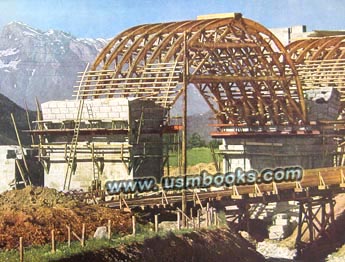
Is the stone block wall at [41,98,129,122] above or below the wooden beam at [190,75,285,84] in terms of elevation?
below

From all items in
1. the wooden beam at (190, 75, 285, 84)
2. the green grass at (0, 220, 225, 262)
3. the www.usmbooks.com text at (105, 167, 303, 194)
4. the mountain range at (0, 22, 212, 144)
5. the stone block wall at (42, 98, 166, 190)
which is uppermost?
the mountain range at (0, 22, 212, 144)

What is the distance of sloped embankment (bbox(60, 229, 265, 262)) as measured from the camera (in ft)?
84.5

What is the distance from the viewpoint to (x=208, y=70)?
55812 millimetres

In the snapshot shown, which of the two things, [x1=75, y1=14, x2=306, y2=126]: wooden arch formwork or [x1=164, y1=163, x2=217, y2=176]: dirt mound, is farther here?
[x1=164, y1=163, x2=217, y2=176]: dirt mound

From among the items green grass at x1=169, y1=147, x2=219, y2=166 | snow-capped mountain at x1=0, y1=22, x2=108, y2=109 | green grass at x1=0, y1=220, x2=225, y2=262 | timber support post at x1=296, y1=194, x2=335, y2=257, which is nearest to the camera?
green grass at x1=0, y1=220, x2=225, y2=262

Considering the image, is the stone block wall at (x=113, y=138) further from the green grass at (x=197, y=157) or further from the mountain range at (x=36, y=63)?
the mountain range at (x=36, y=63)

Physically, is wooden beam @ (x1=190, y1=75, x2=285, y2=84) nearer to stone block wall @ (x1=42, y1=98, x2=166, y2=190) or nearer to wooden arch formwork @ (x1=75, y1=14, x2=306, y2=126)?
wooden arch formwork @ (x1=75, y1=14, x2=306, y2=126)

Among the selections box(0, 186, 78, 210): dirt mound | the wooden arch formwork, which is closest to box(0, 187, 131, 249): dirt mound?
box(0, 186, 78, 210): dirt mound

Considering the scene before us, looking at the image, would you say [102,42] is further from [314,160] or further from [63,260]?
[63,260]

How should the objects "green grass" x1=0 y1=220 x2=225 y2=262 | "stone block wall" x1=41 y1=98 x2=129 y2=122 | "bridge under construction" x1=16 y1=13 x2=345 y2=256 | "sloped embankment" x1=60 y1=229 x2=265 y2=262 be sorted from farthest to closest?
"bridge under construction" x1=16 y1=13 x2=345 y2=256 < "stone block wall" x1=41 y1=98 x2=129 y2=122 < "sloped embankment" x1=60 y1=229 x2=265 y2=262 < "green grass" x1=0 y1=220 x2=225 y2=262

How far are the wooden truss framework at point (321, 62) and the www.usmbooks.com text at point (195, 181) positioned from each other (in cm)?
1486

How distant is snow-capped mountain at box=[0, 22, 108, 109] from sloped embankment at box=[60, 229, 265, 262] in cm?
13346

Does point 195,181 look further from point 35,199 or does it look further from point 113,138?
point 35,199

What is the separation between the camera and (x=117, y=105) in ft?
136
